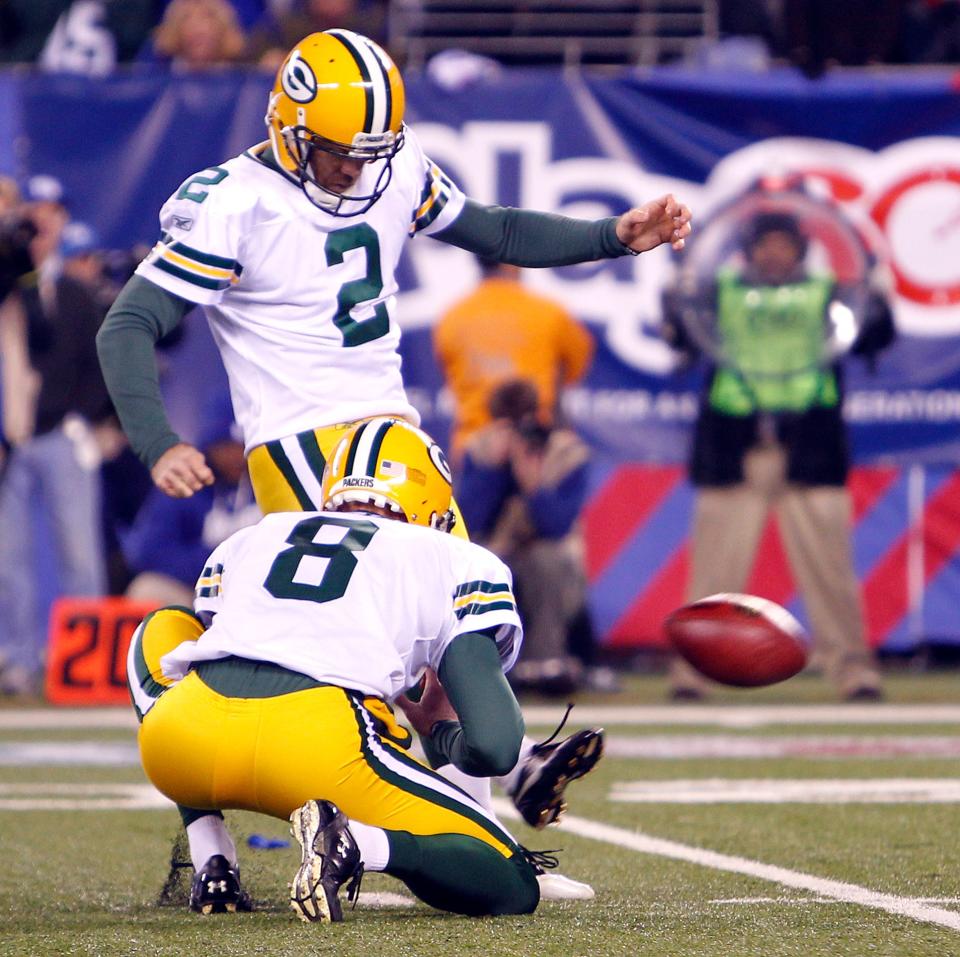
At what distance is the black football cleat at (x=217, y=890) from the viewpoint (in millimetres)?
3838

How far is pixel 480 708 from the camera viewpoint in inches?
142

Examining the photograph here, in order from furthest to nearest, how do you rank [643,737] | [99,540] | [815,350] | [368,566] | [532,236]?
[99,540] < [815,350] < [643,737] < [532,236] < [368,566]

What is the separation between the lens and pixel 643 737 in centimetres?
720

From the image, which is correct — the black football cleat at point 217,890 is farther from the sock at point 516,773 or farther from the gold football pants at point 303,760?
the sock at point 516,773

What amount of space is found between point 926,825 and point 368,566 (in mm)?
1930

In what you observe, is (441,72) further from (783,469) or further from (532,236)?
(532,236)

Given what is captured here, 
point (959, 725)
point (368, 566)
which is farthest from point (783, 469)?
point (368, 566)

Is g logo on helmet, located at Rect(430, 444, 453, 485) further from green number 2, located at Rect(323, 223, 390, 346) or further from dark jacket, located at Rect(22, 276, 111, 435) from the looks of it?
dark jacket, located at Rect(22, 276, 111, 435)

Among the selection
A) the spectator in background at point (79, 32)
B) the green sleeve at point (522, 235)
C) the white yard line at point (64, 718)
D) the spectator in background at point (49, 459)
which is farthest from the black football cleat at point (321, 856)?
the spectator in background at point (79, 32)

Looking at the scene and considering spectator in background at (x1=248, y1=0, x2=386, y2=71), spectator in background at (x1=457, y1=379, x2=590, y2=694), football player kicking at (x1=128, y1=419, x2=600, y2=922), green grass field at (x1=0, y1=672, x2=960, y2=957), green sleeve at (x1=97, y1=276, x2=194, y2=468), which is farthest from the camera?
spectator in background at (x1=248, y1=0, x2=386, y2=71)

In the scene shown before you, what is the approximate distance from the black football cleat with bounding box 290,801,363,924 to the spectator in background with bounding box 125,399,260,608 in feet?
17.5

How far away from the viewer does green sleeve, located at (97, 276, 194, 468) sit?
4.07 m

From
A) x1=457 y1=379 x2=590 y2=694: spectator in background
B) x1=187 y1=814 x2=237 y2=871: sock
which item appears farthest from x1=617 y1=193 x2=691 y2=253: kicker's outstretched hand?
x1=457 y1=379 x2=590 y2=694: spectator in background

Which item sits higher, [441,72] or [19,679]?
[441,72]
